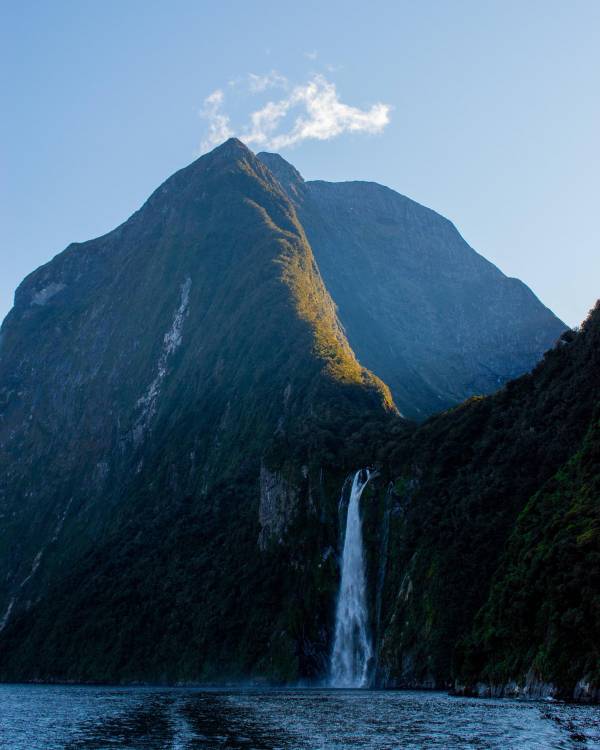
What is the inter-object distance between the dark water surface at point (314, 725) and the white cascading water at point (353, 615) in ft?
121

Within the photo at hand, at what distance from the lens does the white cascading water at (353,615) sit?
111375 mm

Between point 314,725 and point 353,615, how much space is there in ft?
214

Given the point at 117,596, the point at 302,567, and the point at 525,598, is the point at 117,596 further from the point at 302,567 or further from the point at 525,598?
the point at 525,598

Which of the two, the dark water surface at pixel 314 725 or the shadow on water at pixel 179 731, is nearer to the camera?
the dark water surface at pixel 314 725

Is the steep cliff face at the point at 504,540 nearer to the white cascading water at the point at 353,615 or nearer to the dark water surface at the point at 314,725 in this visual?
the white cascading water at the point at 353,615

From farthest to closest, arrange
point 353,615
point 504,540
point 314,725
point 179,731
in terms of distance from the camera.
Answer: point 353,615 < point 504,540 < point 314,725 < point 179,731

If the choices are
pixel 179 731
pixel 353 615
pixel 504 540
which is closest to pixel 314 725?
pixel 179 731

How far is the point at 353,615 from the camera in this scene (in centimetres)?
11650

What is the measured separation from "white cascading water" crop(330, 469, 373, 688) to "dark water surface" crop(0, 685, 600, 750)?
37.0 meters

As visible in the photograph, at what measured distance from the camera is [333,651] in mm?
117750

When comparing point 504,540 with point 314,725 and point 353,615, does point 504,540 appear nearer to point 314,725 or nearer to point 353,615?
point 353,615

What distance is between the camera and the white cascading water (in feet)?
365

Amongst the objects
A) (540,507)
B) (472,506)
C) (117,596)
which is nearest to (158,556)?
(117,596)

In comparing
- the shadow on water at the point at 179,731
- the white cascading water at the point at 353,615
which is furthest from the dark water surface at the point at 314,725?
the white cascading water at the point at 353,615
